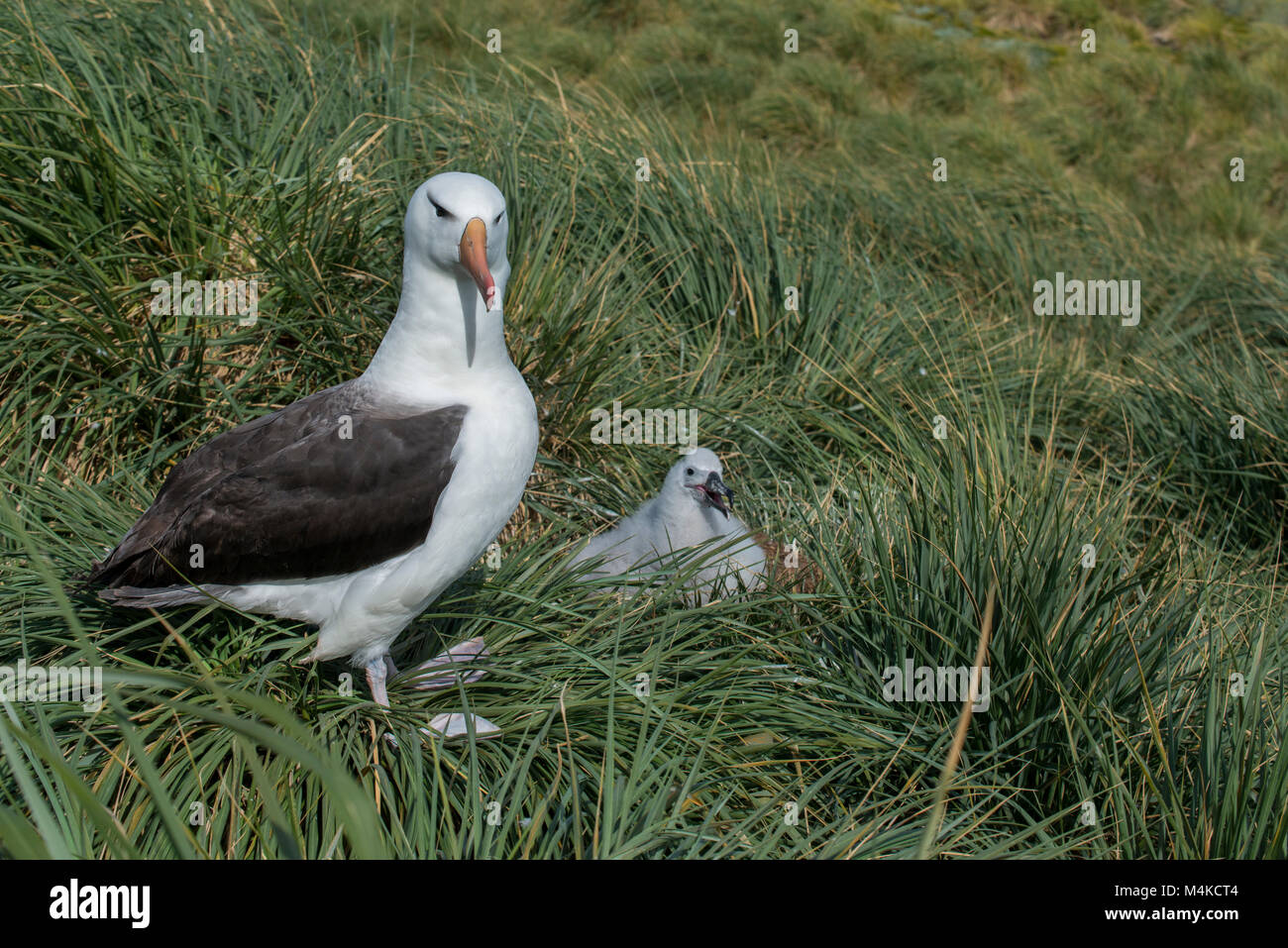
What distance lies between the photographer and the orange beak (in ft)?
9.02

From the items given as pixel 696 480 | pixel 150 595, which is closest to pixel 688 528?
pixel 696 480

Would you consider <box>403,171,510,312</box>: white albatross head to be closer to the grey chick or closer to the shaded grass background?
the shaded grass background

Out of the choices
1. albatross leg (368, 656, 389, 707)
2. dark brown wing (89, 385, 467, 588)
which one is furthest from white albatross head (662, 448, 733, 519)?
albatross leg (368, 656, 389, 707)

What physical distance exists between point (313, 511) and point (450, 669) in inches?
25.1

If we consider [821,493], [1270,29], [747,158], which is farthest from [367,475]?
[1270,29]

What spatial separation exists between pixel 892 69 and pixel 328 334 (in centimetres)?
845

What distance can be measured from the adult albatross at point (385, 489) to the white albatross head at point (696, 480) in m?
1.19

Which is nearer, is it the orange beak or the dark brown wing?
the orange beak

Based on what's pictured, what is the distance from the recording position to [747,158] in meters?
7.21

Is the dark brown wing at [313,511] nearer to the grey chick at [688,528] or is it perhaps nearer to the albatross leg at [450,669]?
the albatross leg at [450,669]

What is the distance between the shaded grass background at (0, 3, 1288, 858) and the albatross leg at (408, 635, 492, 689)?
0.06 meters

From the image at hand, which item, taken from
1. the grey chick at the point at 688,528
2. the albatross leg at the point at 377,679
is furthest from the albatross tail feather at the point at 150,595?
the grey chick at the point at 688,528

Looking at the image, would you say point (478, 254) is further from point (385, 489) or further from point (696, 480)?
point (696, 480)

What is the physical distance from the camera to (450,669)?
125 inches
